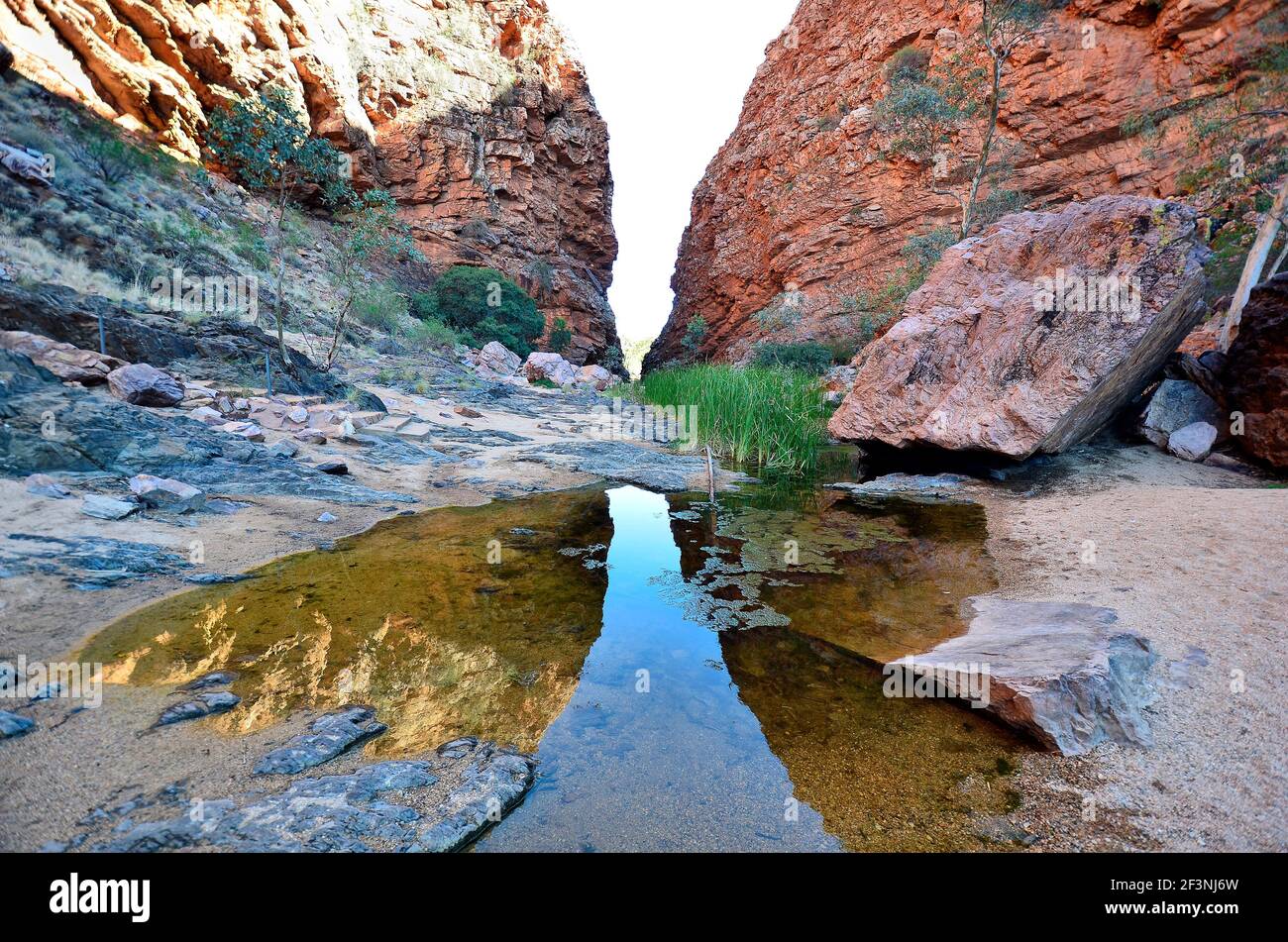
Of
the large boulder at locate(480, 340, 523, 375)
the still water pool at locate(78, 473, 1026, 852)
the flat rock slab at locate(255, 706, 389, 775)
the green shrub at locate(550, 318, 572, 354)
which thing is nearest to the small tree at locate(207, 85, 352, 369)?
the large boulder at locate(480, 340, 523, 375)

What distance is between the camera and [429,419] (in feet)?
26.7

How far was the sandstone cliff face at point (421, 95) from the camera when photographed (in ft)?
46.4

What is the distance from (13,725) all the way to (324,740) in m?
0.87

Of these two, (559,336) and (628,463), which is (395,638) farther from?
(559,336)

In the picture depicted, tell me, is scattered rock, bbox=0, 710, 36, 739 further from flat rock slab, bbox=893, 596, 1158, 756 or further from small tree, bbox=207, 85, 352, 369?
small tree, bbox=207, 85, 352, 369

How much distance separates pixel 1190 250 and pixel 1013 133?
19071 mm

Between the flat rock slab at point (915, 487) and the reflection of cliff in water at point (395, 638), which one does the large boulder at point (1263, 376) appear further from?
the reflection of cliff in water at point (395, 638)

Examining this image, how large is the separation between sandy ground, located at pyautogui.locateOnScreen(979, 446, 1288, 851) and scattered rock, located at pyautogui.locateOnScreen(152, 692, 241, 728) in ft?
8.39

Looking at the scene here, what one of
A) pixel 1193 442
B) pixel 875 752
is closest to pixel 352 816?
pixel 875 752

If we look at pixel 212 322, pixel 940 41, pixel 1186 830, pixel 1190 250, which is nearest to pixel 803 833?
pixel 1186 830

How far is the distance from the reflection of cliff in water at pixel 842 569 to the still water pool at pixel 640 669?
22 millimetres

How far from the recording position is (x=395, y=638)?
7.93 feet

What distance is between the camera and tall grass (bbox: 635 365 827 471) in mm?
7668
